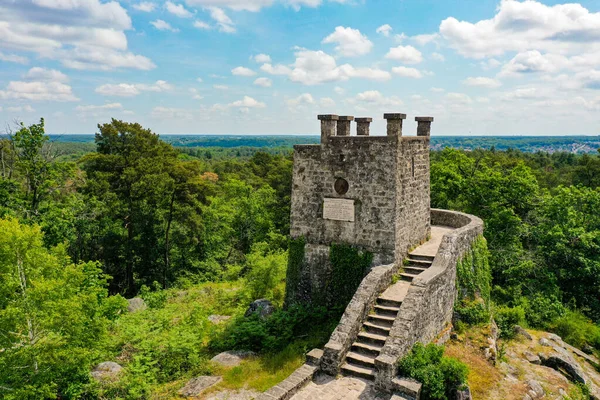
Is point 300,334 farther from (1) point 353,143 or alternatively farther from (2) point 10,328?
(2) point 10,328

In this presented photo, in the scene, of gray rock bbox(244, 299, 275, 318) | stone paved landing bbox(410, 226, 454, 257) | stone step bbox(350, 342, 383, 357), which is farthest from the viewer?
gray rock bbox(244, 299, 275, 318)

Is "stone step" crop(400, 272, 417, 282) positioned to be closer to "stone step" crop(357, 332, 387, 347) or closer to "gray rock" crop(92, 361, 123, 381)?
"stone step" crop(357, 332, 387, 347)

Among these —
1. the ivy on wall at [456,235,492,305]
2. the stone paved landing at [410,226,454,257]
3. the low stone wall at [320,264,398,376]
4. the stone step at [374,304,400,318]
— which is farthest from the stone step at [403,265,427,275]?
the stone step at [374,304,400,318]

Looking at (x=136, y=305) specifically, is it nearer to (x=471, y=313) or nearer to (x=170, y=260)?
(x=170, y=260)

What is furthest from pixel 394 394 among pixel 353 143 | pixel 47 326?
pixel 47 326

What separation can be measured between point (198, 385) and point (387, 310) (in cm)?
500

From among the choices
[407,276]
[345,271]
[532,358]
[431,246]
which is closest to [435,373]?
[407,276]

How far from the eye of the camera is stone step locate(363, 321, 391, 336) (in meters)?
10.0

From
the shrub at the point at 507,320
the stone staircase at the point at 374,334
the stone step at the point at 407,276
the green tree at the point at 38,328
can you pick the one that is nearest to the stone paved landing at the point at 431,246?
the stone step at the point at 407,276

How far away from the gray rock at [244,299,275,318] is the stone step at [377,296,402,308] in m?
4.28

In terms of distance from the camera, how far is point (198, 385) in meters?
10.0

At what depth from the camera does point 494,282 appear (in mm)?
22375

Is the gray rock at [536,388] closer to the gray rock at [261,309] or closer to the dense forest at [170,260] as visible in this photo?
the dense forest at [170,260]

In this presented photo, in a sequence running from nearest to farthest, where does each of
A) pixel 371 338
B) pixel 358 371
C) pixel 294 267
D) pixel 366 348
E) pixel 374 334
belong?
pixel 358 371 → pixel 366 348 → pixel 371 338 → pixel 374 334 → pixel 294 267
